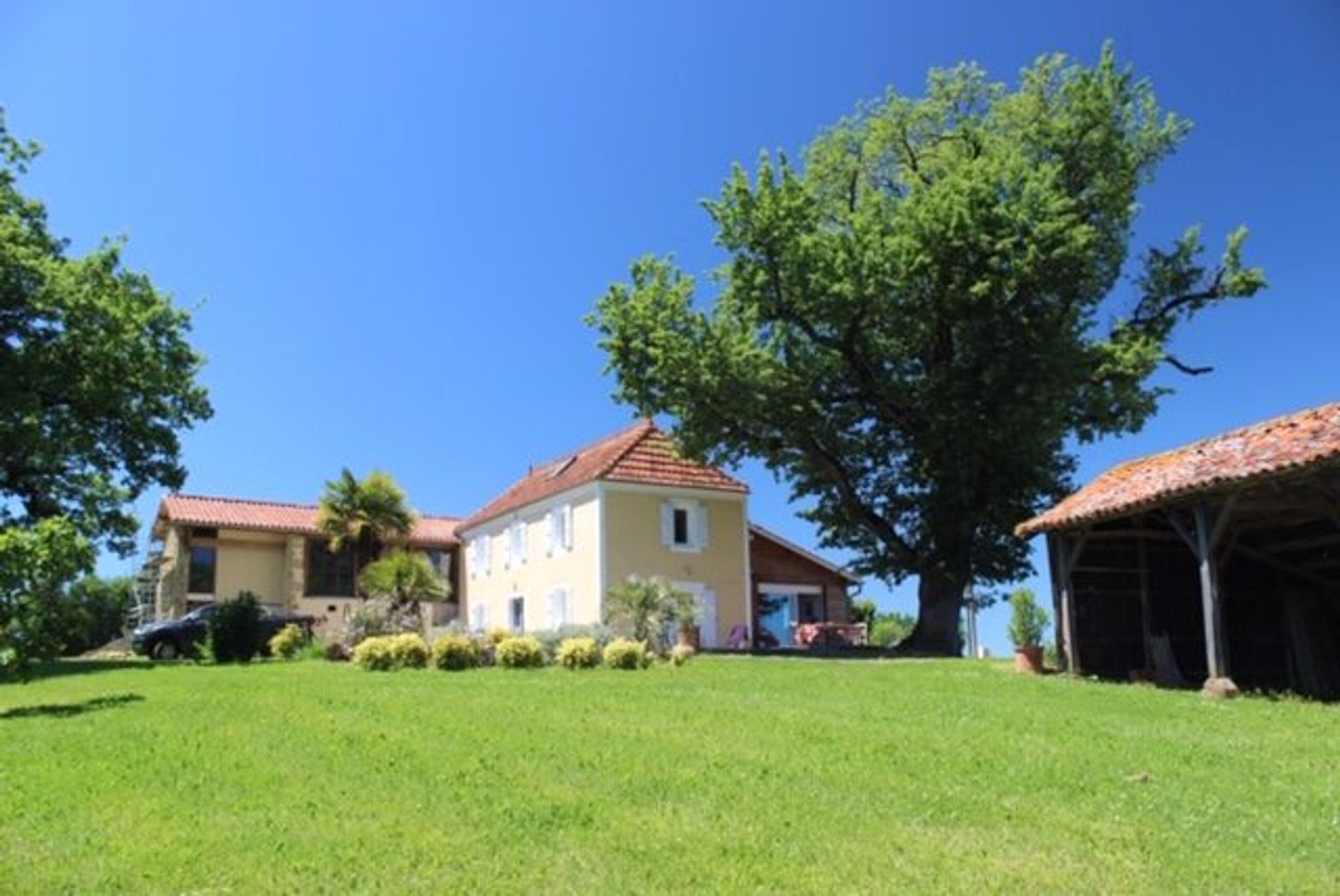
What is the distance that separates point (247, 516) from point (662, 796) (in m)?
39.4

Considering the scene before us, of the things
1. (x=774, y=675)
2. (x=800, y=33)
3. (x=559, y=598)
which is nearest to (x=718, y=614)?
(x=559, y=598)

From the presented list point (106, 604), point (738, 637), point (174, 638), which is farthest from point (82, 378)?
point (106, 604)

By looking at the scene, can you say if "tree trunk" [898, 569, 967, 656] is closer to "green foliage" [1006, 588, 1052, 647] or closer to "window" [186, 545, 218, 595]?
"green foliage" [1006, 588, 1052, 647]

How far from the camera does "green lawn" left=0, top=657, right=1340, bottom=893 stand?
6.18m

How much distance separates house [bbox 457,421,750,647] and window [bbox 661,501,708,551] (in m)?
0.02

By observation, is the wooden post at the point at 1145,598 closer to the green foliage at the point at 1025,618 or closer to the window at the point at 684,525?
the green foliage at the point at 1025,618

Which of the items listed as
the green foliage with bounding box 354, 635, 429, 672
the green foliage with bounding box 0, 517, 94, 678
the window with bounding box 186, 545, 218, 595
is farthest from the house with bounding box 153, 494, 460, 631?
the green foliage with bounding box 0, 517, 94, 678

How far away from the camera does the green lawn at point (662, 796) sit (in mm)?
6184

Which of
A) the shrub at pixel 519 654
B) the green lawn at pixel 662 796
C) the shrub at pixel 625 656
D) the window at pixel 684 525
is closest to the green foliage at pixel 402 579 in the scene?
the window at pixel 684 525

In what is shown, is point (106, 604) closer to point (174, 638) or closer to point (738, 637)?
point (174, 638)

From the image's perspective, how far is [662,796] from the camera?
7.77 metres

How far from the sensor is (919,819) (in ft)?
23.9

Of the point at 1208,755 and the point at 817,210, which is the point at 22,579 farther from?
the point at 817,210

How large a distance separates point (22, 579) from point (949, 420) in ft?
64.4
